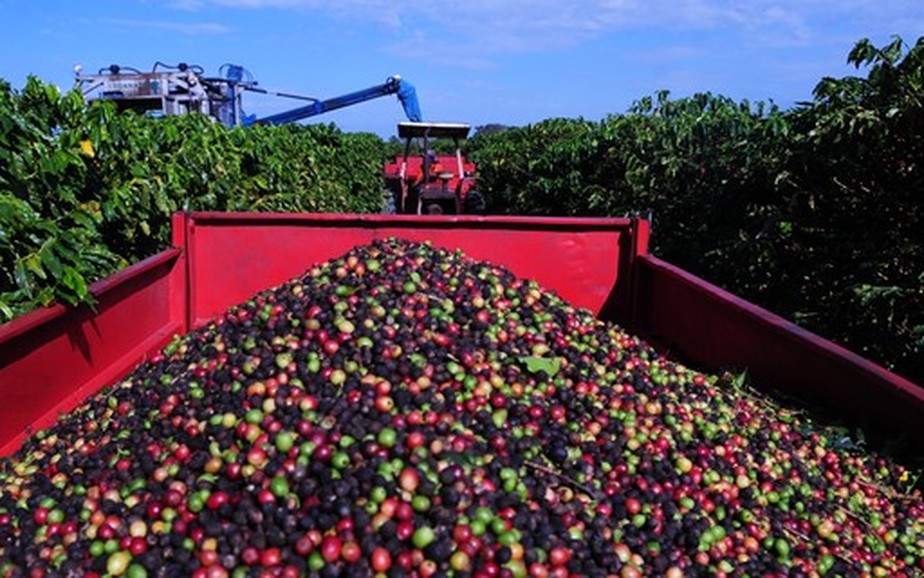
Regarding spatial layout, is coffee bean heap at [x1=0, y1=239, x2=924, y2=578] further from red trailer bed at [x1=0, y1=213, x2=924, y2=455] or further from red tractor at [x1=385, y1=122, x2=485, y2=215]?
red tractor at [x1=385, y1=122, x2=485, y2=215]

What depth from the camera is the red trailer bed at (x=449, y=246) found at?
3.29 metres

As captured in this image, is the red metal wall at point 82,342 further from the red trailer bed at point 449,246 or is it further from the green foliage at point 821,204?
the green foliage at point 821,204

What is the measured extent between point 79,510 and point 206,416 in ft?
1.86

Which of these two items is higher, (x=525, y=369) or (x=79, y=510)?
(x=525, y=369)

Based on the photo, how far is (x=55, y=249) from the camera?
3.88 meters

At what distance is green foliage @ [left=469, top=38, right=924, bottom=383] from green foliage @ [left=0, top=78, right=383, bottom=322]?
4.80 metres

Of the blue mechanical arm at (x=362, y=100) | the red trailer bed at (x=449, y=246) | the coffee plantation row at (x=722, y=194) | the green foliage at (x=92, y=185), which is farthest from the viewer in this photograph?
the blue mechanical arm at (x=362, y=100)

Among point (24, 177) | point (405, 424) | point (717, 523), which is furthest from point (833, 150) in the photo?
point (24, 177)

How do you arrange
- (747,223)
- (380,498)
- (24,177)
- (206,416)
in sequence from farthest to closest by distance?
(747,223) → (24,177) → (206,416) → (380,498)

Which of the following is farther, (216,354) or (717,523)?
(216,354)

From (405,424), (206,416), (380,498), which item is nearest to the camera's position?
(380,498)

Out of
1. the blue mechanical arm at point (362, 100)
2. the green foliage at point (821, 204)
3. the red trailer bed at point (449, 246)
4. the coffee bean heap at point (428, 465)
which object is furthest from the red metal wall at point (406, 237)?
the blue mechanical arm at point (362, 100)

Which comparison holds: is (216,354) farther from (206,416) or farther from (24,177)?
(24,177)

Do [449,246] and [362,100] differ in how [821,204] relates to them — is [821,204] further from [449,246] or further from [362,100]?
[362,100]
